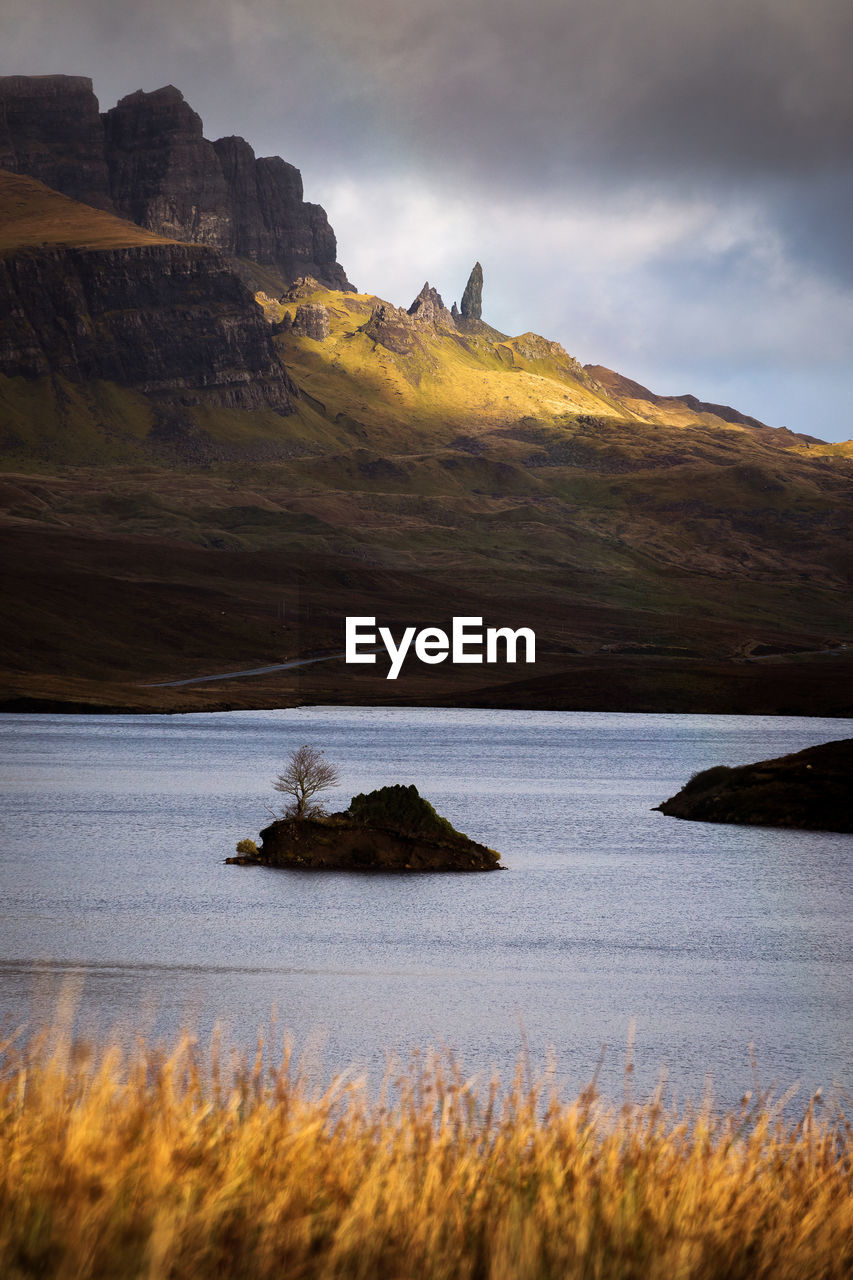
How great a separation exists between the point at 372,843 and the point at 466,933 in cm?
1282

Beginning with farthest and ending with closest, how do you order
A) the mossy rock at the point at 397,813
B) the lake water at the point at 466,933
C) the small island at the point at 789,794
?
Result: the small island at the point at 789,794, the mossy rock at the point at 397,813, the lake water at the point at 466,933

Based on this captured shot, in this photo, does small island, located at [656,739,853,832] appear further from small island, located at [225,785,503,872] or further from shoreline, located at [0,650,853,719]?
shoreline, located at [0,650,853,719]

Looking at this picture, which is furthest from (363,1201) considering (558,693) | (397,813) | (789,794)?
(558,693)

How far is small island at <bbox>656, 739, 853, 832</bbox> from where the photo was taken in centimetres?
7456

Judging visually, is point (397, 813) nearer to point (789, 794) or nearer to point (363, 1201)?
point (789, 794)

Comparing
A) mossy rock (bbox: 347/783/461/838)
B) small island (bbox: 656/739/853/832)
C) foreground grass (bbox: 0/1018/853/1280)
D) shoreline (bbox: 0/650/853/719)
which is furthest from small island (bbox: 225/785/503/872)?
shoreline (bbox: 0/650/853/719)

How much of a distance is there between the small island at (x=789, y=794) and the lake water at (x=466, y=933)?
5.74 feet

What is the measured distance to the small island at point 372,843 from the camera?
2271 inches

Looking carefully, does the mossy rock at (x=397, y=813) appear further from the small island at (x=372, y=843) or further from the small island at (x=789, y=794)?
the small island at (x=789, y=794)

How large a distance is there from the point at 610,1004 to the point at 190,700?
459 ft

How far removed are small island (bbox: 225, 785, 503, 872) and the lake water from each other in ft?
4.85

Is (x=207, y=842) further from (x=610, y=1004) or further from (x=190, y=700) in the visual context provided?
(x=190, y=700)

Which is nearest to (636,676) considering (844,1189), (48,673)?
(48,673)

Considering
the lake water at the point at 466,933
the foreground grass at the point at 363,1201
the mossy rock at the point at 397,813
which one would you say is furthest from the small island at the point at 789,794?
the foreground grass at the point at 363,1201
